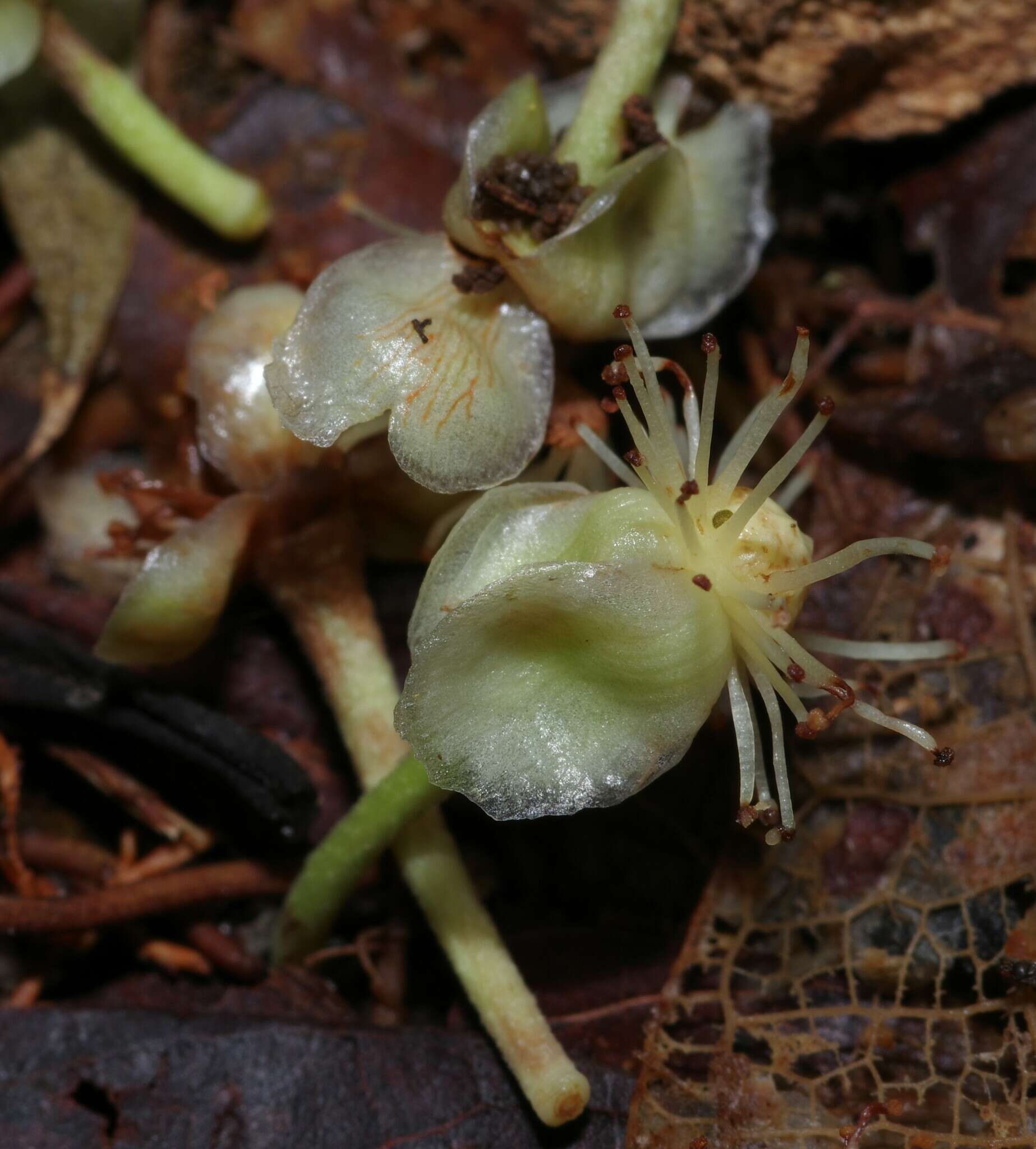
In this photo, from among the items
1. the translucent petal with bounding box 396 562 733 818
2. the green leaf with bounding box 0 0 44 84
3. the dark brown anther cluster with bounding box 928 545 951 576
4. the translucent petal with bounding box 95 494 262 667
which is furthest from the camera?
the green leaf with bounding box 0 0 44 84

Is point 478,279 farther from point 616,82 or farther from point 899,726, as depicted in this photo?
point 899,726

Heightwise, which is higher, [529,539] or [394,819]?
[529,539]

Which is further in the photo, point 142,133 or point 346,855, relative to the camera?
point 142,133

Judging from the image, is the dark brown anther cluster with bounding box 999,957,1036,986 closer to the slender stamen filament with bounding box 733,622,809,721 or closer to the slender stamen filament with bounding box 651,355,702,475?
the slender stamen filament with bounding box 733,622,809,721

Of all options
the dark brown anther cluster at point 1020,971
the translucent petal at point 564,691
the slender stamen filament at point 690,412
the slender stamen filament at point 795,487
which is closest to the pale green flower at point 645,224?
the slender stamen filament at point 690,412

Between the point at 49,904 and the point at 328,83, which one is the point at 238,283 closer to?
the point at 328,83

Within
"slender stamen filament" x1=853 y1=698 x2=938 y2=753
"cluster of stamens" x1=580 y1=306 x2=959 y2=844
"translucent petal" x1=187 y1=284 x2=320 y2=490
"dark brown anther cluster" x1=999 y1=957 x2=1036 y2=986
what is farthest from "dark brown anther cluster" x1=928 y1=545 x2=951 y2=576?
"translucent petal" x1=187 y1=284 x2=320 y2=490

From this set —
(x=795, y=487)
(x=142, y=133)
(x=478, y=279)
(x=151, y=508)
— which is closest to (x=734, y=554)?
(x=795, y=487)
